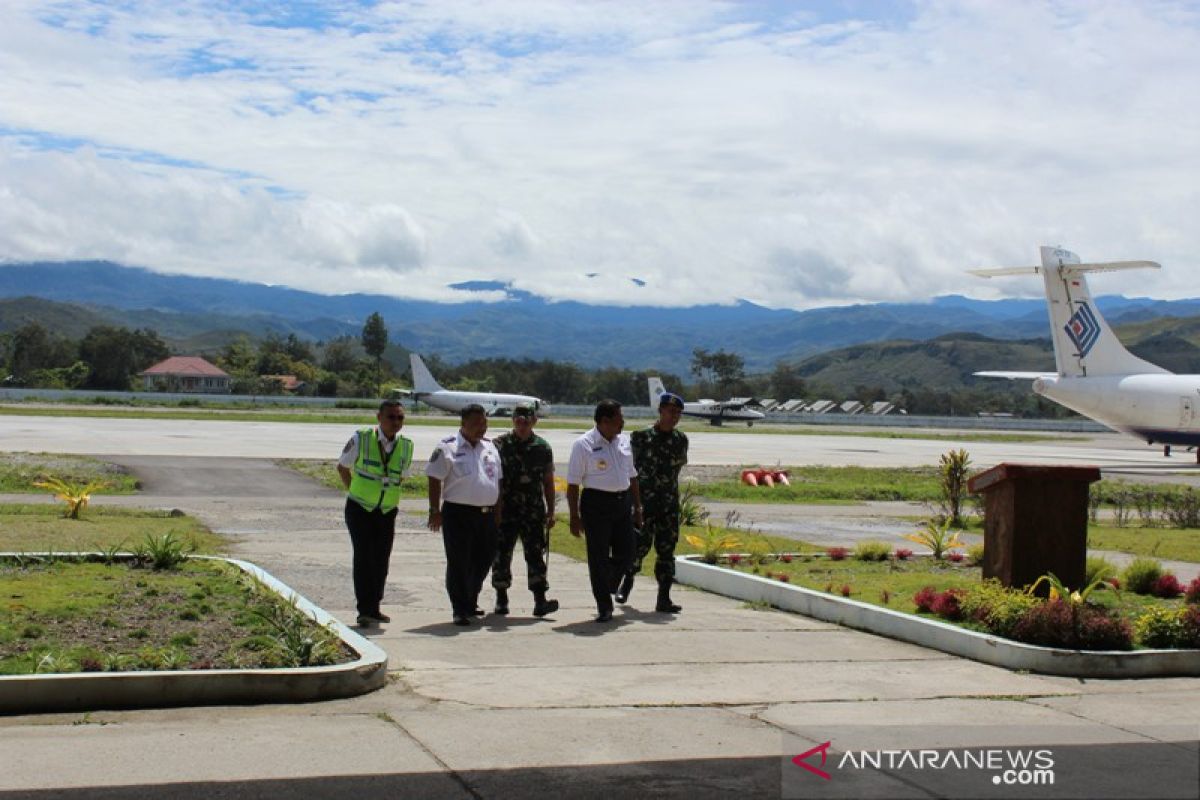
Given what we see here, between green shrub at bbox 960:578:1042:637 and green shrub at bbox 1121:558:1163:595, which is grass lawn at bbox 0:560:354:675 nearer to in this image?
green shrub at bbox 960:578:1042:637

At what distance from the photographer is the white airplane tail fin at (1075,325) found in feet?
161

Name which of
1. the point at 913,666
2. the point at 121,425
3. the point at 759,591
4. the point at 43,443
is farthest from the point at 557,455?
the point at 913,666

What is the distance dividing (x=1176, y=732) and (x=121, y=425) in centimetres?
5599

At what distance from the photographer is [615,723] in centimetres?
827

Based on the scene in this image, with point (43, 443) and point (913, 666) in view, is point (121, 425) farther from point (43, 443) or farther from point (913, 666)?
point (913, 666)

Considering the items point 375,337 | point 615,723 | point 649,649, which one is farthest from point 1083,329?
point 375,337

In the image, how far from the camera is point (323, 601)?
13.1 m

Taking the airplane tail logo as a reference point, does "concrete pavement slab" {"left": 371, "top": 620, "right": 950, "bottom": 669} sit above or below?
below

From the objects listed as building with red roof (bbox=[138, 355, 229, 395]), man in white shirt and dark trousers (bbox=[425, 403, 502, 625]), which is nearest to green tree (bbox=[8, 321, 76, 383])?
building with red roof (bbox=[138, 355, 229, 395])

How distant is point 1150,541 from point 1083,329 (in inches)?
1195

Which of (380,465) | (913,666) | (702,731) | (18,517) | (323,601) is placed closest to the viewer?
(702,731)

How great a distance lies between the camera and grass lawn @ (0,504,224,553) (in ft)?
53.3

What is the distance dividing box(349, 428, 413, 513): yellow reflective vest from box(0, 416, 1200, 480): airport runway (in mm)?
28470

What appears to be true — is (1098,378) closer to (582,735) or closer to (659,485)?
(659,485)
